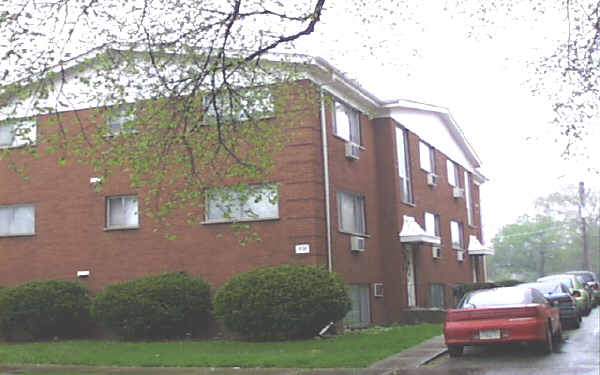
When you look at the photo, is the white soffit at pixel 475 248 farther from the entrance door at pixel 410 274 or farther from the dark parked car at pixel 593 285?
the entrance door at pixel 410 274

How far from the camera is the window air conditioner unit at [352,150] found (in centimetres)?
2130

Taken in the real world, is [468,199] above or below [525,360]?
above

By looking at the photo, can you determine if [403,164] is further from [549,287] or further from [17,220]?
[17,220]

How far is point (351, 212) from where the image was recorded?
21812 millimetres

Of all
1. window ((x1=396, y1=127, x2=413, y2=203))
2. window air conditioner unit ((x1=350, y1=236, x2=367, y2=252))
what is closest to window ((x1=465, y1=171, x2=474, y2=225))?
window ((x1=396, y1=127, x2=413, y2=203))

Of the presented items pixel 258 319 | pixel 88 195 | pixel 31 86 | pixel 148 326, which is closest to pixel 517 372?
pixel 258 319

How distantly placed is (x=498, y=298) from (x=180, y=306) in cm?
824

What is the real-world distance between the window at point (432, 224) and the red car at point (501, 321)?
1366 centimetres

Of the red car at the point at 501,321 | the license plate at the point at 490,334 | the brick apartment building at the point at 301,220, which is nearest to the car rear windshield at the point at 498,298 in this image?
the red car at the point at 501,321

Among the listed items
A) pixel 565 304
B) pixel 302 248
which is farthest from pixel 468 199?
pixel 302 248

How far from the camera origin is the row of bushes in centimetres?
1703

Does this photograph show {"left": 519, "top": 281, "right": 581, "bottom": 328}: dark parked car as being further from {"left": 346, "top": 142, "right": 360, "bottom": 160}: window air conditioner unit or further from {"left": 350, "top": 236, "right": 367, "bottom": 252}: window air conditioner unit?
{"left": 346, "top": 142, "right": 360, "bottom": 160}: window air conditioner unit

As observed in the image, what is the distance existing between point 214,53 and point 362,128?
985 cm

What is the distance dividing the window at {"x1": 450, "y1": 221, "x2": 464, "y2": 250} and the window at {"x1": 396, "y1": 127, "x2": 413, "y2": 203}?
616 cm
